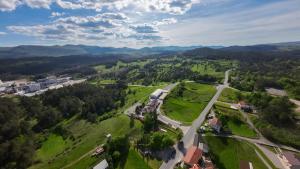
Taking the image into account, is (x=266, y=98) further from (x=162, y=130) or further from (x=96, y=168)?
(x=96, y=168)

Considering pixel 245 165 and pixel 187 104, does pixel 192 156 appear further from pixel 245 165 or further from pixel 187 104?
pixel 187 104

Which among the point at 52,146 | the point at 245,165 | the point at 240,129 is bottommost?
the point at 52,146

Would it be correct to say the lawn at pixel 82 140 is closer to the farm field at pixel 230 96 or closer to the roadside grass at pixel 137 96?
the roadside grass at pixel 137 96

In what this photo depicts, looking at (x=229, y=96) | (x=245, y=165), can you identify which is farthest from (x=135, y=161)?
(x=229, y=96)

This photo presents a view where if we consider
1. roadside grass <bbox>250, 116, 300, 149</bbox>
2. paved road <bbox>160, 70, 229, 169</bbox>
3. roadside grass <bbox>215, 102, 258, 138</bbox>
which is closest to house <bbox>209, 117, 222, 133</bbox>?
roadside grass <bbox>215, 102, 258, 138</bbox>

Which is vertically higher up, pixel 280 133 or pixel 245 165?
pixel 280 133

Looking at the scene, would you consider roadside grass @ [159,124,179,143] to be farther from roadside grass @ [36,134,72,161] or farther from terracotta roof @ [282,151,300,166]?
roadside grass @ [36,134,72,161]

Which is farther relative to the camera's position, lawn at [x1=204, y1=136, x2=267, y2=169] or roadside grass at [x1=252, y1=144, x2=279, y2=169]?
lawn at [x1=204, y1=136, x2=267, y2=169]
